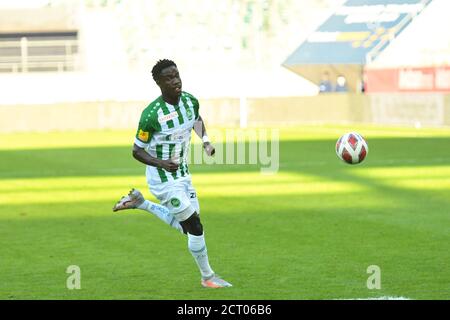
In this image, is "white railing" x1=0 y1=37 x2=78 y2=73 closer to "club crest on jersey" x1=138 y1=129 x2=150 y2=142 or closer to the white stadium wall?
the white stadium wall

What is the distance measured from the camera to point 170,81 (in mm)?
10172

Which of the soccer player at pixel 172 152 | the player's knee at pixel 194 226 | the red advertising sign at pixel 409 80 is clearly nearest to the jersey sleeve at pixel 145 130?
the soccer player at pixel 172 152

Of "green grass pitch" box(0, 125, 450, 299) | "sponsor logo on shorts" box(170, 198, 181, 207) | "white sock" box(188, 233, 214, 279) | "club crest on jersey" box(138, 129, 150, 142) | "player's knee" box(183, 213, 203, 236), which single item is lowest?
"green grass pitch" box(0, 125, 450, 299)

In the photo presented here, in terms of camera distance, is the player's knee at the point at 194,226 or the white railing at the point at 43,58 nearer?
the player's knee at the point at 194,226

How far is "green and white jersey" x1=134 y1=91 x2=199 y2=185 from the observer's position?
10.4 metres

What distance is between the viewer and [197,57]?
56156 mm

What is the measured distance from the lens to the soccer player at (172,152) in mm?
10250

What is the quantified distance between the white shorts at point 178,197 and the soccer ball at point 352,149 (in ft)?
14.8

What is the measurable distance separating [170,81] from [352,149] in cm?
501

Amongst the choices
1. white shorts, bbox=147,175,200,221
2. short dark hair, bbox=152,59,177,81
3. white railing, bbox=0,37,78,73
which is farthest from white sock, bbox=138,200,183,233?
white railing, bbox=0,37,78,73

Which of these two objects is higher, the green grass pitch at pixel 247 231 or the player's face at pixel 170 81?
the player's face at pixel 170 81

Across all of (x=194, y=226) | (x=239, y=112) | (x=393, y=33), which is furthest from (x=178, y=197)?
(x=393, y=33)

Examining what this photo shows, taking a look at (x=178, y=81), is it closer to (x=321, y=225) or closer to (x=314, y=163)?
(x=321, y=225)

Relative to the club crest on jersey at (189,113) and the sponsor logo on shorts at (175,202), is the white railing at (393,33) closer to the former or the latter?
the club crest on jersey at (189,113)
